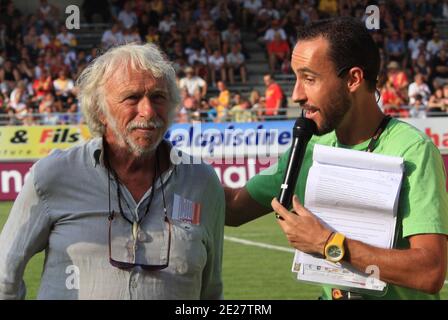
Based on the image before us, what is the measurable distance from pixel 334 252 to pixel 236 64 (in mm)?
24126

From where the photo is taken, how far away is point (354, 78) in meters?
4.02

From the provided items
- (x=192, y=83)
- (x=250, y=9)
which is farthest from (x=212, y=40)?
(x=192, y=83)

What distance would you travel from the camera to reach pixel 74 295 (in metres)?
3.62

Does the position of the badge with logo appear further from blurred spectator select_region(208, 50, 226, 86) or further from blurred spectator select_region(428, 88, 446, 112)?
blurred spectator select_region(208, 50, 226, 86)

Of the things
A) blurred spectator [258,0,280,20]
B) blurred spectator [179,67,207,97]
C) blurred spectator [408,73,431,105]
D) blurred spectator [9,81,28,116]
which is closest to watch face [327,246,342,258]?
blurred spectator [9,81,28,116]

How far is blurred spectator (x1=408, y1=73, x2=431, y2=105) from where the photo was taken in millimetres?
24328

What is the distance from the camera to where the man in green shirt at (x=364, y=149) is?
370 cm

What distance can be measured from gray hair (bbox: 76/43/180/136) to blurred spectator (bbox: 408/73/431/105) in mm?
20869

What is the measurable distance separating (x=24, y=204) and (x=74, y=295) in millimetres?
353

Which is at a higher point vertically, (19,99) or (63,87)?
(63,87)

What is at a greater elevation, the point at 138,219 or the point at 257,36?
the point at 138,219

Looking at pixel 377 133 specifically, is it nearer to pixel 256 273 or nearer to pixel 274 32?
pixel 256 273
